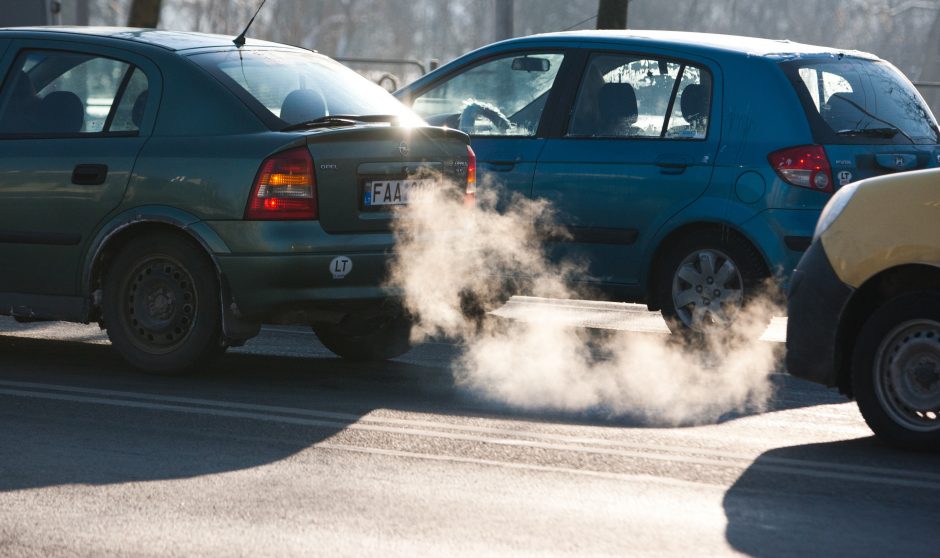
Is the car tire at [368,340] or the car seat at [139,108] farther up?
the car seat at [139,108]

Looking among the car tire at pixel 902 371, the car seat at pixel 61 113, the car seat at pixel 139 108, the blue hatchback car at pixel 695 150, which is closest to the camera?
the car tire at pixel 902 371

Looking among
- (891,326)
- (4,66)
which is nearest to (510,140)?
(4,66)

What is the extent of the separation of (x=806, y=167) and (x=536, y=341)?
1955 mm

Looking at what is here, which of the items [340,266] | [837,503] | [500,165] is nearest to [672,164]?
[500,165]

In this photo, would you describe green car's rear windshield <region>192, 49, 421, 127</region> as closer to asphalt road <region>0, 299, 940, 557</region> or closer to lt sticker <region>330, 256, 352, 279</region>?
lt sticker <region>330, 256, 352, 279</region>

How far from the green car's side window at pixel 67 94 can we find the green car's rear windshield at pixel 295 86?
17.9 inches

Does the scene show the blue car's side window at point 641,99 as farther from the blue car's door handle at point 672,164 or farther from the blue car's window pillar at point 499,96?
the blue car's window pillar at point 499,96

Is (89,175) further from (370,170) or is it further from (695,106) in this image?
(695,106)

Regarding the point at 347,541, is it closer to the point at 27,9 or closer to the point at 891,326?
the point at 891,326

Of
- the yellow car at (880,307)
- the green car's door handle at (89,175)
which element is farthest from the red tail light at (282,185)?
the yellow car at (880,307)

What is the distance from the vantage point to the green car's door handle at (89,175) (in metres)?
8.01

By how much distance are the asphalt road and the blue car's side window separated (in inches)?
82.4

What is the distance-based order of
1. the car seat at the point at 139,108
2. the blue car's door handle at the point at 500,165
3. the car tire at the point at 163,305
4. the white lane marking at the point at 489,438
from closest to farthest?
1. the white lane marking at the point at 489,438
2. the car tire at the point at 163,305
3. the car seat at the point at 139,108
4. the blue car's door handle at the point at 500,165

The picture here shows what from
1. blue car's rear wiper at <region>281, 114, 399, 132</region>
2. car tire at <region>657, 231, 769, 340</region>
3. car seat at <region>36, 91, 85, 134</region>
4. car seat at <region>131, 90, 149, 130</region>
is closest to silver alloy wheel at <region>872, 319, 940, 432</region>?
car tire at <region>657, 231, 769, 340</region>
